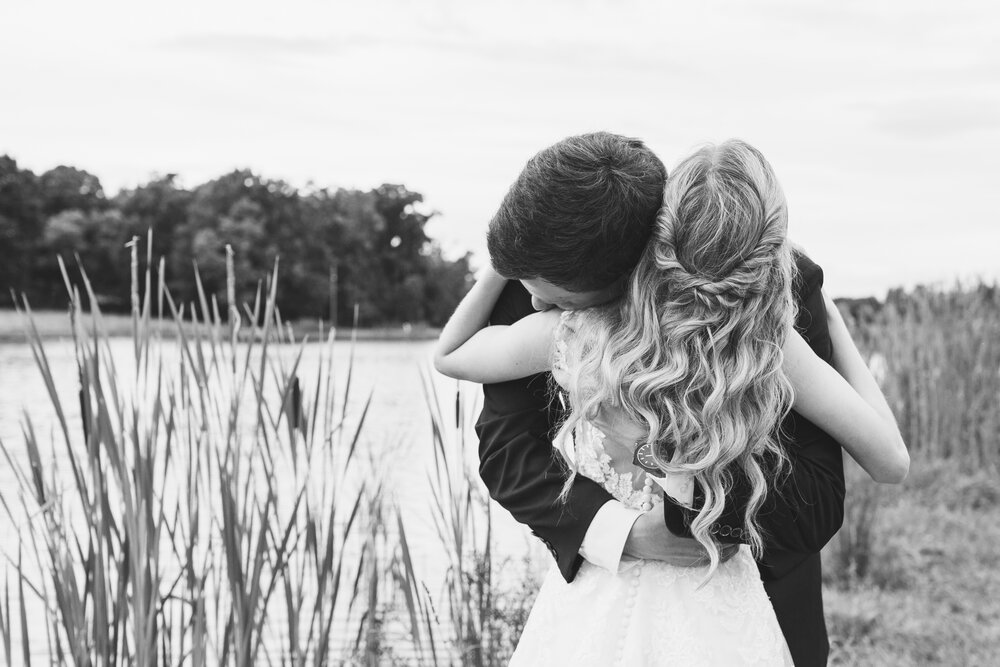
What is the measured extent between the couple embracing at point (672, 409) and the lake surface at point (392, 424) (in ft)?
3.50

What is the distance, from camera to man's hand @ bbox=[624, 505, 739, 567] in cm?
131

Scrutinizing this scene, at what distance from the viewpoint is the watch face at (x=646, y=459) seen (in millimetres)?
1310

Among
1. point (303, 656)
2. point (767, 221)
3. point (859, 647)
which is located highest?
point (767, 221)

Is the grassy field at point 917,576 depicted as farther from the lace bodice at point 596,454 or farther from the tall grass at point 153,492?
the lace bodice at point 596,454

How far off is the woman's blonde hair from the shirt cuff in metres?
0.11

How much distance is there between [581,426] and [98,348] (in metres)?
1.38

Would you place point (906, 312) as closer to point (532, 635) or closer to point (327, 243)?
point (532, 635)

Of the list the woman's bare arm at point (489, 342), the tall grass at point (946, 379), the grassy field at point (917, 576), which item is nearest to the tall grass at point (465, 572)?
the woman's bare arm at point (489, 342)

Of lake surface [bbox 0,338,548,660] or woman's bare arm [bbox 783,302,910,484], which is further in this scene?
lake surface [bbox 0,338,548,660]

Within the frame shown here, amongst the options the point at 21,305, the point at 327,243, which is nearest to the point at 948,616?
the point at 21,305

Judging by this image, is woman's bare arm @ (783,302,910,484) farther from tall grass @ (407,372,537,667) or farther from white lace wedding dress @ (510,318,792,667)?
tall grass @ (407,372,537,667)

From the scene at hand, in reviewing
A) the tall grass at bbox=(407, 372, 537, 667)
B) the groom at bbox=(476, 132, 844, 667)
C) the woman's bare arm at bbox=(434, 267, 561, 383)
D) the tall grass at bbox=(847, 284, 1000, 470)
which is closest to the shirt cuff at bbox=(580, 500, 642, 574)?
the groom at bbox=(476, 132, 844, 667)

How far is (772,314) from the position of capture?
1245 mm

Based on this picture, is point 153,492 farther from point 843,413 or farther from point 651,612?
point 843,413
